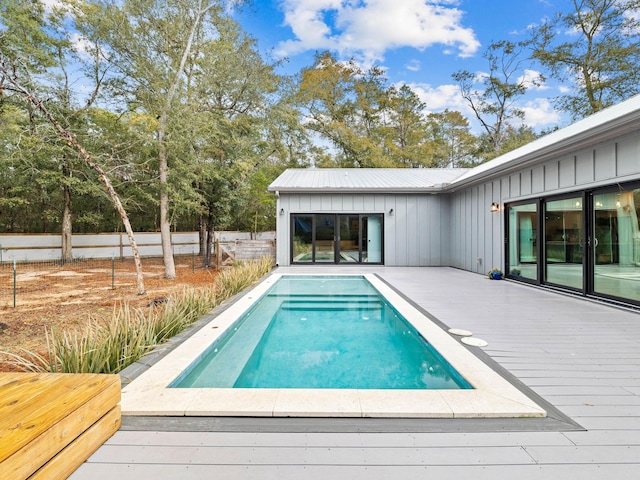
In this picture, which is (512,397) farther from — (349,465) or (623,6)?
(623,6)

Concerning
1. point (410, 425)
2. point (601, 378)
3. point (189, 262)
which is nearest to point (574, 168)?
point (601, 378)

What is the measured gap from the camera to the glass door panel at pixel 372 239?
1051cm

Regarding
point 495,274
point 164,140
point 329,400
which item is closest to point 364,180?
point 495,274

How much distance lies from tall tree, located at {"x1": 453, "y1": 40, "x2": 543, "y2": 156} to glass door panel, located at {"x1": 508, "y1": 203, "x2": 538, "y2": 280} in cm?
1359

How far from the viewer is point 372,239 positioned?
10.6 m

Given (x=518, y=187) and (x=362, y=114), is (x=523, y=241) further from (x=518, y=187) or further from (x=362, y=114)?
(x=362, y=114)

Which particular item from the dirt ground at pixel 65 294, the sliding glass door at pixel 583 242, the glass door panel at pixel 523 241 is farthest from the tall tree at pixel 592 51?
the dirt ground at pixel 65 294

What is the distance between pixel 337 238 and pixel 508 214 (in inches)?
191

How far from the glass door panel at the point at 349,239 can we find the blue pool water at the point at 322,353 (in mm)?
4907

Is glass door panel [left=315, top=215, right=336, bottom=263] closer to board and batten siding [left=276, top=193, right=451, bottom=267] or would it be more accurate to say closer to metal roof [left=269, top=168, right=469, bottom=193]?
board and batten siding [left=276, top=193, right=451, bottom=267]

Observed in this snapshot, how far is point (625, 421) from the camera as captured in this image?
1.92 meters

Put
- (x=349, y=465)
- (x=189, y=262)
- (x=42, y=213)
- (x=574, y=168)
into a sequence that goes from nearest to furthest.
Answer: (x=349, y=465)
(x=574, y=168)
(x=189, y=262)
(x=42, y=213)

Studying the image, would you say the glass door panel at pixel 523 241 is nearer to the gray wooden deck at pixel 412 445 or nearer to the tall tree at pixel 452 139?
the gray wooden deck at pixel 412 445

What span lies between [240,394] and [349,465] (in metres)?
0.96
